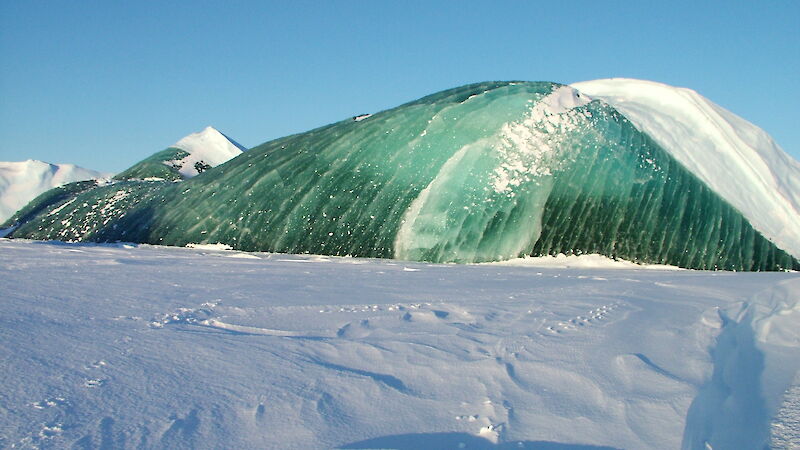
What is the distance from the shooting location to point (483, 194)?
523 cm

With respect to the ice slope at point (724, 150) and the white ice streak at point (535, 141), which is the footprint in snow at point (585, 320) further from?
the ice slope at point (724, 150)

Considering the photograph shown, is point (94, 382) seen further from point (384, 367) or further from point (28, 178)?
point (28, 178)

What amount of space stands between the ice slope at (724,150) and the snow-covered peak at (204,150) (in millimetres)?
7919

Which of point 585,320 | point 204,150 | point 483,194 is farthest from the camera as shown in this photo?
point 204,150

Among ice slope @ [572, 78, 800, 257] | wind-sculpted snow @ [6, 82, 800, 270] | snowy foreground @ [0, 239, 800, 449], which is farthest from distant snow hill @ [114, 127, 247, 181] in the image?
snowy foreground @ [0, 239, 800, 449]

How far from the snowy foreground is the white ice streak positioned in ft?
8.13

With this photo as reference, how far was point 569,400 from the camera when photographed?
4.81ft

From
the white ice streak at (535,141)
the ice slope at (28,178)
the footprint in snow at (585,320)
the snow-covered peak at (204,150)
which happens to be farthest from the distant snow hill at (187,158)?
the footprint in snow at (585,320)

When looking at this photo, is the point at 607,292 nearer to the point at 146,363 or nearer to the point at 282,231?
the point at 146,363

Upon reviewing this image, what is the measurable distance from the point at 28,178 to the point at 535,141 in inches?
621

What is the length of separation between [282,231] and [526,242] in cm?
208

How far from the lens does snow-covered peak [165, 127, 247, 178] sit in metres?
12.2

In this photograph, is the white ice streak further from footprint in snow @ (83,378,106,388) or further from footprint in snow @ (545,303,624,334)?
footprint in snow @ (83,378,106,388)

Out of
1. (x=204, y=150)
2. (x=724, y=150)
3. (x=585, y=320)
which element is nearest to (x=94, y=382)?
(x=585, y=320)
